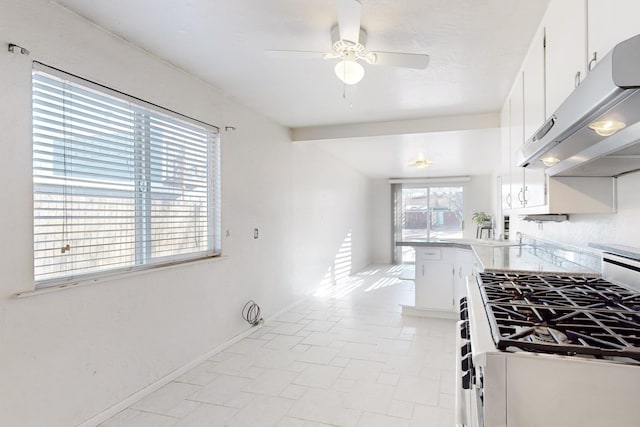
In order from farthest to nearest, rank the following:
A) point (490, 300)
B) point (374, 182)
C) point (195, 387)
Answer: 1. point (374, 182)
2. point (195, 387)
3. point (490, 300)

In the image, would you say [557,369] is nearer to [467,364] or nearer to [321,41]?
[467,364]

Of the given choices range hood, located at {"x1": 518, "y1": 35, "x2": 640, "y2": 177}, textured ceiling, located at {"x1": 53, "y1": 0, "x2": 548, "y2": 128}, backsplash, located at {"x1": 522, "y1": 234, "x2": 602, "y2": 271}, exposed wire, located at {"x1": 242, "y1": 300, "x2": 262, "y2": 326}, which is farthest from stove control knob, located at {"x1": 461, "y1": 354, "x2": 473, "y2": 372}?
exposed wire, located at {"x1": 242, "y1": 300, "x2": 262, "y2": 326}

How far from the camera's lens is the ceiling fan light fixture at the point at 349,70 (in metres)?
2.08

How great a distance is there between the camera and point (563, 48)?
151 cm

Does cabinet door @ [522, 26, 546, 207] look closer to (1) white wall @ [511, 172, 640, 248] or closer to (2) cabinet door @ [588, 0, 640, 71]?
(1) white wall @ [511, 172, 640, 248]

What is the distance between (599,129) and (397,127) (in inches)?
125

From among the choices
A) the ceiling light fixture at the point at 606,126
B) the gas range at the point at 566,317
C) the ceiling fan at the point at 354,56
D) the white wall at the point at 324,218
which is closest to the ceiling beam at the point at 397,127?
the white wall at the point at 324,218

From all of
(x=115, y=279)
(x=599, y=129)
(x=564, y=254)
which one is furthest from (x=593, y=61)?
(x=115, y=279)

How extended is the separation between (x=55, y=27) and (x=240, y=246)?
2.21 meters

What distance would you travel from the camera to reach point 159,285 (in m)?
2.58

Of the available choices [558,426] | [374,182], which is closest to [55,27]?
[558,426]

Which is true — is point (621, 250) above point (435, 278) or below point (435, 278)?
above

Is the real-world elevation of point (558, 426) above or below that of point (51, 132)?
below

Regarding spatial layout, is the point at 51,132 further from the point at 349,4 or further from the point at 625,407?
the point at 625,407
